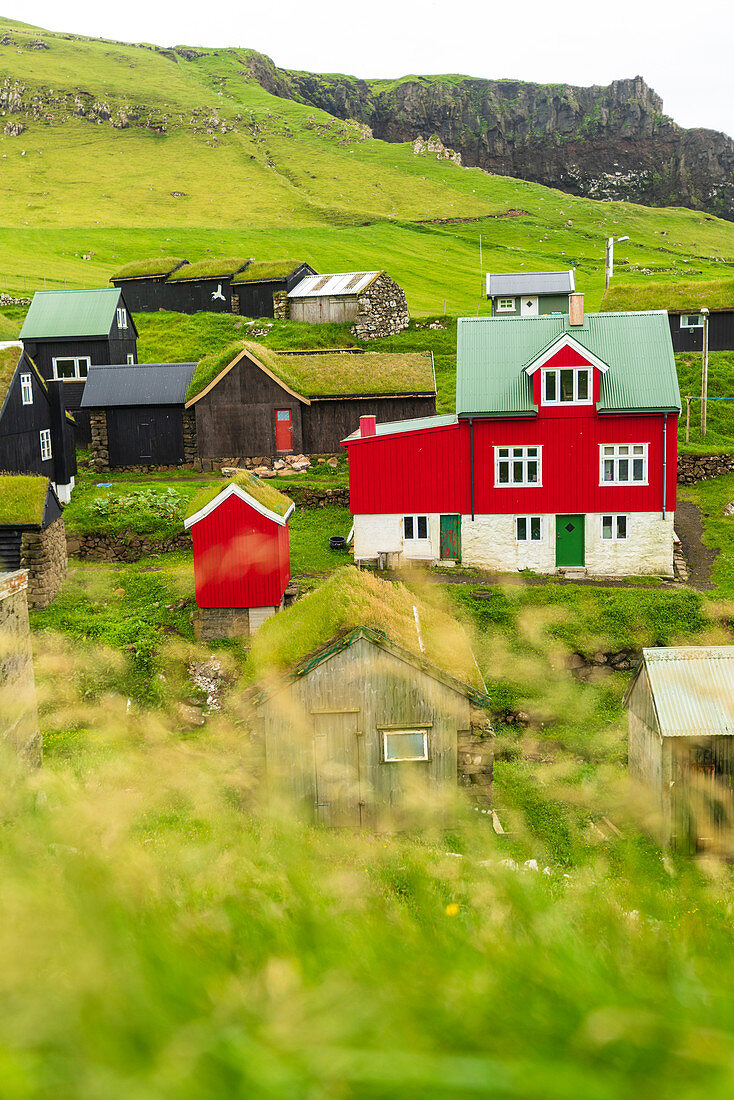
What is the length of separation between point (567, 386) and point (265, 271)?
46385 mm

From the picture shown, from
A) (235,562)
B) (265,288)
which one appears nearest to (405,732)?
(235,562)

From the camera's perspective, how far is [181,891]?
1.53m

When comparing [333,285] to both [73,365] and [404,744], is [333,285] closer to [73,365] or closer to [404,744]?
[73,365]

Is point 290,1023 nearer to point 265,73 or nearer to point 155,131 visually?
point 155,131

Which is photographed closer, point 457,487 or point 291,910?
point 291,910

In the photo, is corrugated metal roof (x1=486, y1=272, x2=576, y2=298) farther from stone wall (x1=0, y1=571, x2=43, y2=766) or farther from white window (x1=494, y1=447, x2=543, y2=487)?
stone wall (x1=0, y1=571, x2=43, y2=766)

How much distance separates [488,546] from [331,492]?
9574 millimetres

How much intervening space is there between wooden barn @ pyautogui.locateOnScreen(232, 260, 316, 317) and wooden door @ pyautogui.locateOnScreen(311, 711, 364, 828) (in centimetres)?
5766

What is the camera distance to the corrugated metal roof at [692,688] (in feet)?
47.2

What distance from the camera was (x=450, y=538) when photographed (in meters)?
30.2

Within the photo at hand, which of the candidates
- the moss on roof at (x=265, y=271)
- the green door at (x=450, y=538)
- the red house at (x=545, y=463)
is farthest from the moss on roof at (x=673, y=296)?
the green door at (x=450, y=538)

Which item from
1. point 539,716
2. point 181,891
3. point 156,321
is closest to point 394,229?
point 156,321

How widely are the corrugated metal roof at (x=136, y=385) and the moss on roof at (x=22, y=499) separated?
17.1 metres

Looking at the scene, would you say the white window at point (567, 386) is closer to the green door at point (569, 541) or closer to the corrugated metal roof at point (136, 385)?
the green door at point (569, 541)
